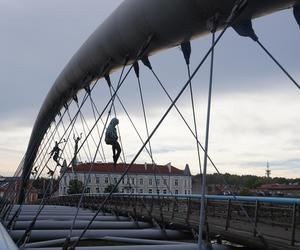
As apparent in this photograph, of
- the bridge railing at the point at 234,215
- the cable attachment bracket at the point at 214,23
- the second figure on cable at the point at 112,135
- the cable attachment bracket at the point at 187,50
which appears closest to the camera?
the cable attachment bracket at the point at 214,23

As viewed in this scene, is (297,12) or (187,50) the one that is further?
A: (187,50)

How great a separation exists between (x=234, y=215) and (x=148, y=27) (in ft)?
16.1

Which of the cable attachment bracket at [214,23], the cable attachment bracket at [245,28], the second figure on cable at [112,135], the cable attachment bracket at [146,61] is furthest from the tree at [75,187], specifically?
the cable attachment bracket at [245,28]

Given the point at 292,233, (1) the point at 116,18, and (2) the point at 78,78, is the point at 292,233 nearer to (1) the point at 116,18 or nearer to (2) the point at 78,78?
(1) the point at 116,18

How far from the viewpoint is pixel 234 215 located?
1081cm

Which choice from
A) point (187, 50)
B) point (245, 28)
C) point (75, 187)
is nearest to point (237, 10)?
point (245, 28)

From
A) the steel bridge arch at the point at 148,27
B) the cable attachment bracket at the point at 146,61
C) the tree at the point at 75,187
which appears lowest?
the tree at the point at 75,187

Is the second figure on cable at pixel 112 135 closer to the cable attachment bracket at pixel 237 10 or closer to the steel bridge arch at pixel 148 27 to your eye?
the steel bridge arch at pixel 148 27

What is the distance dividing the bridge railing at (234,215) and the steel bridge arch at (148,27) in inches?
134

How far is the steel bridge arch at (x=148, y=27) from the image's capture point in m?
6.11

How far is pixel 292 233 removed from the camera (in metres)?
8.25

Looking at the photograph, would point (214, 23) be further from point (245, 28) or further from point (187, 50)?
point (187, 50)

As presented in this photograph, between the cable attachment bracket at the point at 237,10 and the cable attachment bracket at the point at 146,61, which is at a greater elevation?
the cable attachment bracket at the point at 146,61

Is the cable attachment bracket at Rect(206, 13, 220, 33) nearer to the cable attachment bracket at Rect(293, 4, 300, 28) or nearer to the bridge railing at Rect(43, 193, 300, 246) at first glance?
the cable attachment bracket at Rect(293, 4, 300, 28)
